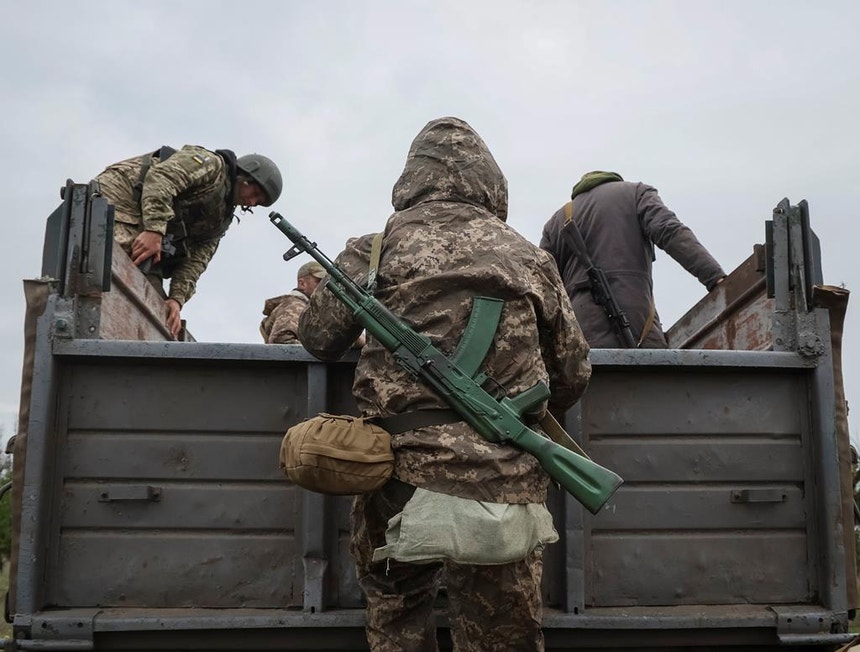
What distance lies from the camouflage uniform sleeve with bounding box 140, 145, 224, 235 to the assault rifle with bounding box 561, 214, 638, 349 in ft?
5.86

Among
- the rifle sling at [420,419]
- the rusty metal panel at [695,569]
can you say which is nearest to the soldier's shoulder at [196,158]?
the rifle sling at [420,419]

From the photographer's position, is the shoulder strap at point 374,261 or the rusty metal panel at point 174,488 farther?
the rusty metal panel at point 174,488

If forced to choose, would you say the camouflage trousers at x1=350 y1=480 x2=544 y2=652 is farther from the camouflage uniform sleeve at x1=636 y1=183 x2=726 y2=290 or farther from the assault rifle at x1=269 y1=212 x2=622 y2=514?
the camouflage uniform sleeve at x1=636 y1=183 x2=726 y2=290

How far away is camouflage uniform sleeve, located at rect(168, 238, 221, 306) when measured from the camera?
5.06m

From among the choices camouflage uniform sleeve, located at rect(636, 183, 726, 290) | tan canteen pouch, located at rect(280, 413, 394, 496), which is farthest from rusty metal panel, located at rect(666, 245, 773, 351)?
tan canteen pouch, located at rect(280, 413, 394, 496)

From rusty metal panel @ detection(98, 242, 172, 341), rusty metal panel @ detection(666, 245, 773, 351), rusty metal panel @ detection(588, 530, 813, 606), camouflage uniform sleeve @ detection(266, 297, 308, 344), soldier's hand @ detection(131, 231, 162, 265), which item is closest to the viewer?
rusty metal panel @ detection(588, 530, 813, 606)

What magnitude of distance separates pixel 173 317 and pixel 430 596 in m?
2.40

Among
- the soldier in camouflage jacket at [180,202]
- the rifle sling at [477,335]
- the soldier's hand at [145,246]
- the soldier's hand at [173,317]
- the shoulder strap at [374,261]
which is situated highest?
the soldier in camouflage jacket at [180,202]

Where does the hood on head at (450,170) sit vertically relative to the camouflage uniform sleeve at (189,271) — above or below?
below

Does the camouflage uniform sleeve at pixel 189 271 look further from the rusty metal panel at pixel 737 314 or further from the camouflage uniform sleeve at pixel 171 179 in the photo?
the rusty metal panel at pixel 737 314

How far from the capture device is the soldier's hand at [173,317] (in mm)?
4629

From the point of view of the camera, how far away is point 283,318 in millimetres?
5168

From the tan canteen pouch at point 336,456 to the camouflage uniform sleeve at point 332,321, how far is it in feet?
1.04

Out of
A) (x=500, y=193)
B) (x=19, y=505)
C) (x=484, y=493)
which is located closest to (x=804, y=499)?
(x=484, y=493)
